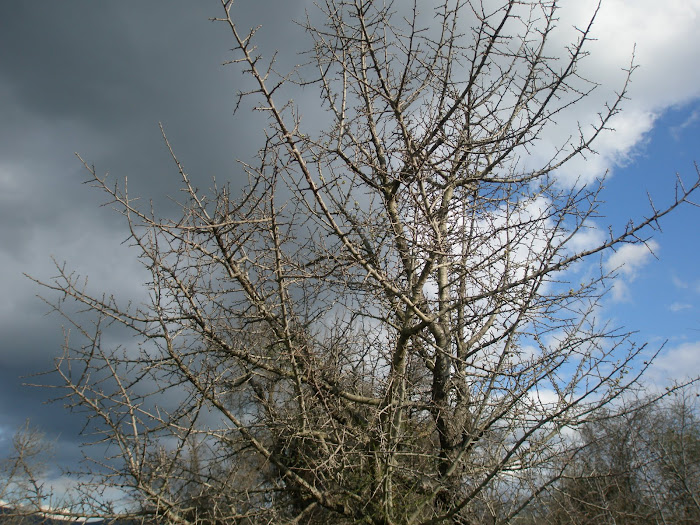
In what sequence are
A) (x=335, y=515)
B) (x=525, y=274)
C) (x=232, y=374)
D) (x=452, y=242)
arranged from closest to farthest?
(x=452, y=242)
(x=525, y=274)
(x=335, y=515)
(x=232, y=374)

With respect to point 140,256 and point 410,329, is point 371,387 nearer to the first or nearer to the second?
point 410,329

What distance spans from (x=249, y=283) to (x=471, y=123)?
2.48 meters

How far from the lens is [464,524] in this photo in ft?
15.4

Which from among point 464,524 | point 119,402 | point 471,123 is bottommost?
point 464,524

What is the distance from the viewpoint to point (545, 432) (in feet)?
14.3

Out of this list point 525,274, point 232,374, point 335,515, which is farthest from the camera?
point 232,374

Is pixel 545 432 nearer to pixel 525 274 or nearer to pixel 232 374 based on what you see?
pixel 525 274

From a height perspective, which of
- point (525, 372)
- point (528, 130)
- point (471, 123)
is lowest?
point (525, 372)

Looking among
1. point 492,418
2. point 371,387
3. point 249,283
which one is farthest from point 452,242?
point 371,387

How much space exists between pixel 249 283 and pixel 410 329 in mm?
1410

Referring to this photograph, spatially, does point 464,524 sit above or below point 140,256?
below

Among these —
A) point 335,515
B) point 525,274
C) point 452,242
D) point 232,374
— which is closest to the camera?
point 452,242

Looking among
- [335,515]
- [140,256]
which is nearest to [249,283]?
[140,256]

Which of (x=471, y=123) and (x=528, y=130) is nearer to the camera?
(x=528, y=130)
